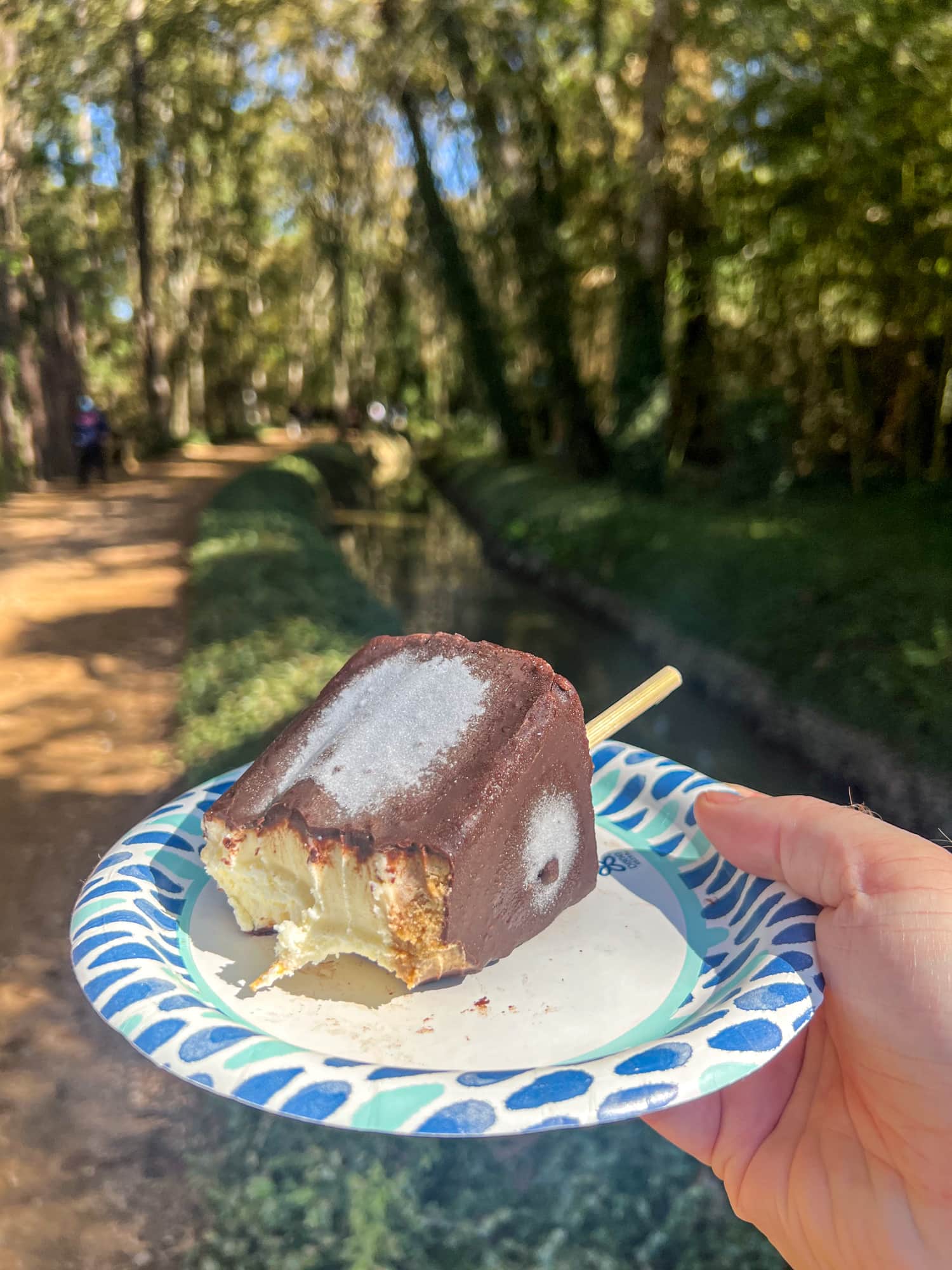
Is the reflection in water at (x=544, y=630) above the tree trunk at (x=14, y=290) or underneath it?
underneath

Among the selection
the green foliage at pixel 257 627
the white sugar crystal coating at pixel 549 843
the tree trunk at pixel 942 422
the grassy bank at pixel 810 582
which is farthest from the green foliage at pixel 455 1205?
Result: the tree trunk at pixel 942 422

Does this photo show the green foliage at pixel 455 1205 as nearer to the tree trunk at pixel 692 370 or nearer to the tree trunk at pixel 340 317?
the tree trunk at pixel 692 370

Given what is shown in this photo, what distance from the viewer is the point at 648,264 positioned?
1342 centimetres

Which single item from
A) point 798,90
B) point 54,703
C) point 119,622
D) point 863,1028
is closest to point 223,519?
point 119,622

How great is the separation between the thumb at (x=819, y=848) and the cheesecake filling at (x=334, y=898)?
623mm

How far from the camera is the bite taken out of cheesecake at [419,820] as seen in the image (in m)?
1.58

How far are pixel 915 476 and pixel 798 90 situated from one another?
4592 mm

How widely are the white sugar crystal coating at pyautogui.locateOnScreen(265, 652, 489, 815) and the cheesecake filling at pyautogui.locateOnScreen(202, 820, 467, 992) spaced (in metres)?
0.10

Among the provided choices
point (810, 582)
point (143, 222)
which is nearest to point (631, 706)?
point (810, 582)

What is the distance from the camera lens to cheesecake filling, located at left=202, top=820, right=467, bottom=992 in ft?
5.13

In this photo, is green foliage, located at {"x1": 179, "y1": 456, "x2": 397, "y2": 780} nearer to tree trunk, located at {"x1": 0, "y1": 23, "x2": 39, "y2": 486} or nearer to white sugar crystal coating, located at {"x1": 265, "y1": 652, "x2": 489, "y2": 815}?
tree trunk, located at {"x1": 0, "y1": 23, "x2": 39, "y2": 486}

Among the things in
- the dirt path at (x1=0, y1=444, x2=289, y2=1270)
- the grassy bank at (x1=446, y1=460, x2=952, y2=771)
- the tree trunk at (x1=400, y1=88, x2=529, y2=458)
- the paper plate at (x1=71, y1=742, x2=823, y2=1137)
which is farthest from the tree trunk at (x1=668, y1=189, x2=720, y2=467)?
the paper plate at (x1=71, y1=742, x2=823, y2=1137)

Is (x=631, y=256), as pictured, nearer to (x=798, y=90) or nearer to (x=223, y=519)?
(x=798, y=90)

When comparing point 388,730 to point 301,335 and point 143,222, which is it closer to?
point 143,222
